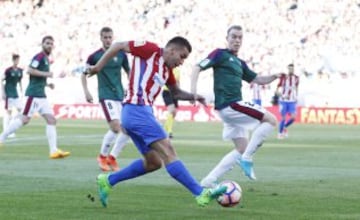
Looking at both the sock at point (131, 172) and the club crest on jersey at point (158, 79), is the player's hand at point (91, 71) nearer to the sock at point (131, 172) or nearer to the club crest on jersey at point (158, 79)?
the club crest on jersey at point (158, 79)

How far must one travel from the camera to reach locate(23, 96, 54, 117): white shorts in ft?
68.3

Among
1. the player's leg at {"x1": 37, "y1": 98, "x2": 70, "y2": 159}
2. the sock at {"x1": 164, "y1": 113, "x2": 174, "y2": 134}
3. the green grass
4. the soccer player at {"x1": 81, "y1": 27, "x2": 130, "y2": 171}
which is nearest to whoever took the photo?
the green grass

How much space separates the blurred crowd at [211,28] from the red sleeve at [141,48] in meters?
34.0

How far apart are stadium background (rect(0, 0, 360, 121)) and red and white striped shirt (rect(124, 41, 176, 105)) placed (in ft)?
108

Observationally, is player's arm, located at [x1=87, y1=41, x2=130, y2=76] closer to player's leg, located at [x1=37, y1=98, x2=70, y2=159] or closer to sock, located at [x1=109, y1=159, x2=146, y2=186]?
sock, located at [x1=109, y1=159, x2=146, y2=186]

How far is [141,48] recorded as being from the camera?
11312mm

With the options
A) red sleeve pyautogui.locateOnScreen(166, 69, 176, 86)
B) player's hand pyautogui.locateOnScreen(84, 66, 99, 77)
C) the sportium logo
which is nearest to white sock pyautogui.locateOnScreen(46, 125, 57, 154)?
red sleeve pyautogui.locateOnScreen(166, 69, 176, 86)

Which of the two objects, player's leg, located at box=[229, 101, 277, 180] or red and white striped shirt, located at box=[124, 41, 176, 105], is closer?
red and white striped shirt, located at box=[124, 41, 176, 105]

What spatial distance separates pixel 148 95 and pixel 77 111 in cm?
4071

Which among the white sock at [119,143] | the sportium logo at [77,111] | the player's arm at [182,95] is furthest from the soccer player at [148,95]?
the sportium logo at [77,111]

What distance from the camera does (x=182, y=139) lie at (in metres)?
29.3

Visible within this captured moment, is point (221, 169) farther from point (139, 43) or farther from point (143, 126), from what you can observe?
point (139, 43)

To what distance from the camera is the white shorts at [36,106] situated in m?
20.8

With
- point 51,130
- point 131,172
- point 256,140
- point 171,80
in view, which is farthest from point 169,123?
point 131,172
